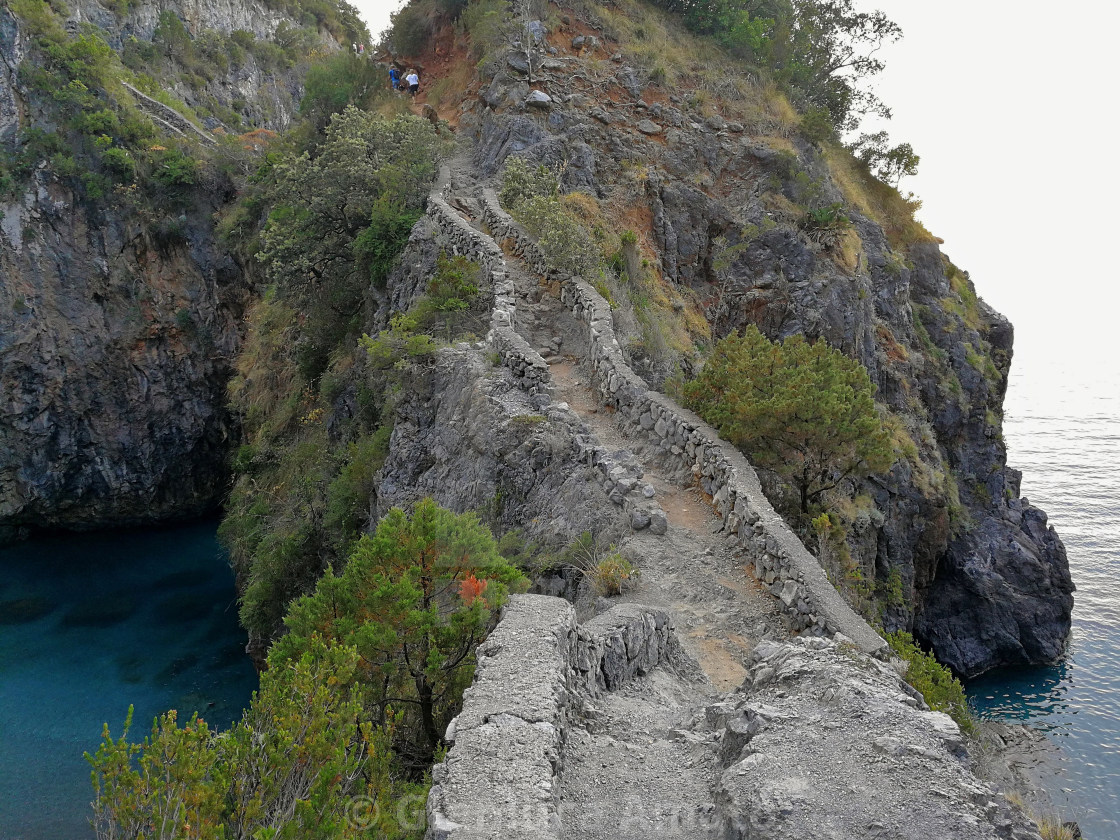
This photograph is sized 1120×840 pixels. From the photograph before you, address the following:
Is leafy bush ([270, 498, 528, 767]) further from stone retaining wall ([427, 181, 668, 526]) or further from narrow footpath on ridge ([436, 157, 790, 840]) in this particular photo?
stone retaining wall ([427, 181, 668, 526])

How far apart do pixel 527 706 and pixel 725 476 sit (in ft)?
19.8

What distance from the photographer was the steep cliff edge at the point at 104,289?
93.7 feet

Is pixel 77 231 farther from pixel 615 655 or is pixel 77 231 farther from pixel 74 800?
pixel 615 655

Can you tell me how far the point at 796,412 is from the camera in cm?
1132

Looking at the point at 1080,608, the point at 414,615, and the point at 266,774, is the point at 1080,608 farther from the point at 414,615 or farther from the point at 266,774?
the point at 266,774

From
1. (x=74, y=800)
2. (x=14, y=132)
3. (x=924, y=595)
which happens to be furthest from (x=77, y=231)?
(x=924, y=595)

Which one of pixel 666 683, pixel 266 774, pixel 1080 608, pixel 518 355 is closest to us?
pixel 266 774

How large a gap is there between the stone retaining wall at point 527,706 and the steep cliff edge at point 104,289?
2885 cm

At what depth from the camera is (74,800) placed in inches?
609

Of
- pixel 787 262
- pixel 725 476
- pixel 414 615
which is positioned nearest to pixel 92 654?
pixel 414 615

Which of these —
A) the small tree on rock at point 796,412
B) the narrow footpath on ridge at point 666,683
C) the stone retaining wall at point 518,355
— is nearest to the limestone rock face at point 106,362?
the stone retaining wall at point 518,355

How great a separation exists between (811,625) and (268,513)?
674 inches

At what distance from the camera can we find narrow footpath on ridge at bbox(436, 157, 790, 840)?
5.20 m

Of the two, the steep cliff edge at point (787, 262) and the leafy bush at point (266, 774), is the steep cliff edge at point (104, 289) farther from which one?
the leafy bush at point (266, 774)
